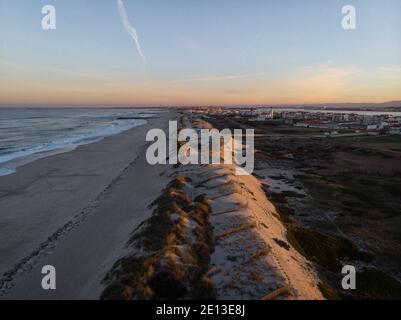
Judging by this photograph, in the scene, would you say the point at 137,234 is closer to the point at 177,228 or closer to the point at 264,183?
the point at 177,228

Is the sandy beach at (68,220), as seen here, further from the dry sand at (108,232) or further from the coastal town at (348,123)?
the coastal town at (348,123)

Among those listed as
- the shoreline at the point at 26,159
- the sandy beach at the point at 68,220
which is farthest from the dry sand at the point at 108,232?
the shoreline at the point at 26,159

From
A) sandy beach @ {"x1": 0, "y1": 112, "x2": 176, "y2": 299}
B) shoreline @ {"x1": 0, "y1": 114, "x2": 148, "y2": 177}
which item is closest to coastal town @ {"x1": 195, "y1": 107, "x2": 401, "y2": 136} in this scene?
shoreline @ {"x1": 0, "y1": 114, "x2": 148, "y2": 177}

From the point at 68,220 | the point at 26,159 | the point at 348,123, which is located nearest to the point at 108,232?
the point at 68,220

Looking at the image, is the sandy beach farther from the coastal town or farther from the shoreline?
the coastal town

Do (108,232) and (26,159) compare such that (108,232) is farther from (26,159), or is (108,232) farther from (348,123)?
(348,123)
